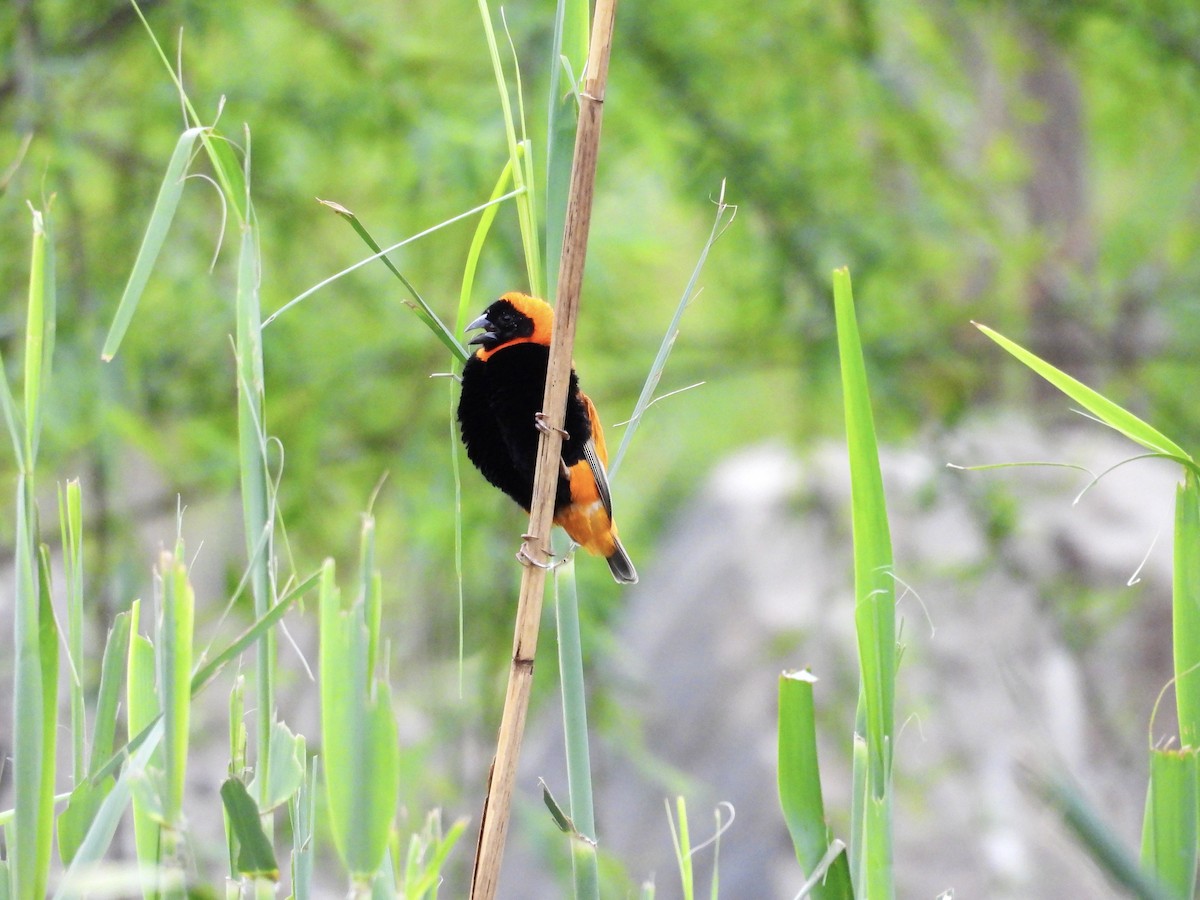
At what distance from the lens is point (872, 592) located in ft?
2.97

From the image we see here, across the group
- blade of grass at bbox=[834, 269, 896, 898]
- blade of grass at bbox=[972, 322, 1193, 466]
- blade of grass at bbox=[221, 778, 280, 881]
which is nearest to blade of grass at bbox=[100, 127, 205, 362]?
blade of grass at bbox=[221, 778, 280, 881]

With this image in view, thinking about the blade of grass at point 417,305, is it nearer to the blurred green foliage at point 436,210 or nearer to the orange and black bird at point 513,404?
the orange and black bird at point 513,404

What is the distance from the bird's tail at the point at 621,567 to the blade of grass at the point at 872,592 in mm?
1446

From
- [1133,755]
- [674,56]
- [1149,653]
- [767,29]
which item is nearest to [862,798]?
[674,56]

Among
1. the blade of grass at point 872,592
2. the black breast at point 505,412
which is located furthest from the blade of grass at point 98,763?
the black breast at point 505,412

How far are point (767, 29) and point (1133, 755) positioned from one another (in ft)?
11.9

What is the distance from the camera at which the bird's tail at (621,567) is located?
7.90 feet

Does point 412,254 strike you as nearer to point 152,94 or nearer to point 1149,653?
point 152,94

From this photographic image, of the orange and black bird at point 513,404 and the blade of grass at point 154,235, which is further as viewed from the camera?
the orange and black bird at point 513,404

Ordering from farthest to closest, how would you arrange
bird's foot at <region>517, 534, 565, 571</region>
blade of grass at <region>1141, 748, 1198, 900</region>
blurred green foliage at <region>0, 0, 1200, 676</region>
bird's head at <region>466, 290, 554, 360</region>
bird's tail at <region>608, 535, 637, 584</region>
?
blurred green foliage at <region>0, 0, 1200, 676</region> < bird's tail at <region>608, 535, 637, 584</region> < bird's head at <region>466, 290, 554, 360</region> < bird's foot at <region>517, 534, 565, 571</region> < blade of grass at <region>1141, 748, 1198, 900</region>

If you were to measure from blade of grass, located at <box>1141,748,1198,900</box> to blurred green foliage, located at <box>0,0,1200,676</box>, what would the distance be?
245 cm

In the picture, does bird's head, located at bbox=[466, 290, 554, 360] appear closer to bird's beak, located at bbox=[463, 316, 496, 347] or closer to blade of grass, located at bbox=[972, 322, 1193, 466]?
bird's beak, located at bbox=[463, 316, 496, 347]

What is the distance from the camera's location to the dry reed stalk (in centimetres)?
93

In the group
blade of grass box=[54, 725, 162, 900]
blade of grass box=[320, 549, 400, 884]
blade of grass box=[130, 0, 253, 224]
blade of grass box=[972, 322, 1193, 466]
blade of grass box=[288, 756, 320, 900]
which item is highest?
blade of grass box=[130, 0, 253, 224]
